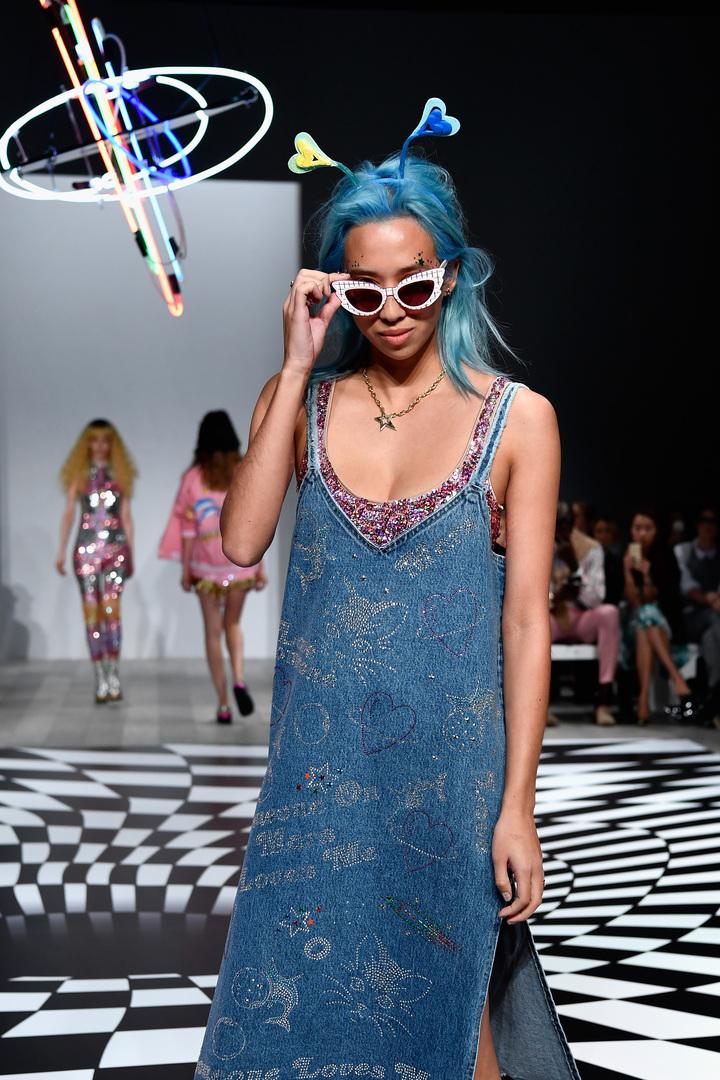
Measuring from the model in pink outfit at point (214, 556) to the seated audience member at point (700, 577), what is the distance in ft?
7.52

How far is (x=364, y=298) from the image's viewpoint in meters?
1.80

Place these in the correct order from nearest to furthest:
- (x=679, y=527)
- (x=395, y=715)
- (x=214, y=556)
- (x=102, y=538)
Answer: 1. (x=395, y=715)
2. (x=214, y=556)
3. (x=102, y=538)
4. (x=679, y=527)

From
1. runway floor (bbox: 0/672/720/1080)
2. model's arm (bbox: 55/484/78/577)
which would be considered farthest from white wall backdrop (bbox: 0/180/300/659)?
runway floor (bbox: 0/672/720/1080)

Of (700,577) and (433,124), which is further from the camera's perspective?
(700,577)

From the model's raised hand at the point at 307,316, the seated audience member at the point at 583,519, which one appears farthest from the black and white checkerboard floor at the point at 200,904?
the seated audience member at the point at 583,519

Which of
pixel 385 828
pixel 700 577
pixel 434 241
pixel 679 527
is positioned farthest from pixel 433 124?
pixel 679 527

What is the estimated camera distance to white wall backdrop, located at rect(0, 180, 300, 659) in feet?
32.9

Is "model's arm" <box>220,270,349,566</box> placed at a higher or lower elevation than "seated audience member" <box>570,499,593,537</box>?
lower

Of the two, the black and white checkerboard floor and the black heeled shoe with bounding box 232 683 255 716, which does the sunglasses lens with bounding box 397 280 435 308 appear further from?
the black heeled shoe with bounding box 232 683 255 716

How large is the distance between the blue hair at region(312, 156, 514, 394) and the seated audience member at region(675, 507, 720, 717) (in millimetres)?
5475

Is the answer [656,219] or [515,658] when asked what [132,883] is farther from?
[656,219]

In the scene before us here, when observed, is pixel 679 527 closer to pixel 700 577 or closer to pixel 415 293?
pixel 700 577

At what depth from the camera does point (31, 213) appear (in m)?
9.93

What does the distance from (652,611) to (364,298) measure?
222 inches
